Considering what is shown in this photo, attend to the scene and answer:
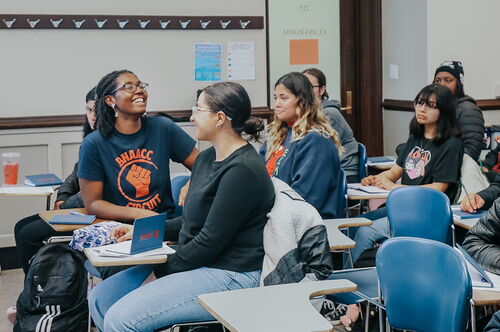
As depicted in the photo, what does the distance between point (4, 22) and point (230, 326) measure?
4.20m

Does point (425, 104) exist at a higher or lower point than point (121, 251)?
higher

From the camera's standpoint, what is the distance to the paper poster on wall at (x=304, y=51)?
673 cm

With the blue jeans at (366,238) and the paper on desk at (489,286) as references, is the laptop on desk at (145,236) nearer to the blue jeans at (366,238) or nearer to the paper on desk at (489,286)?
the paper on desk at (489,286)

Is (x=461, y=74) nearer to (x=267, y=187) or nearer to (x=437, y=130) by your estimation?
(x=437, y=130)

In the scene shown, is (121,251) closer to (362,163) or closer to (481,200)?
(481,200)

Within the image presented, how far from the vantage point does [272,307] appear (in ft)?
7.72

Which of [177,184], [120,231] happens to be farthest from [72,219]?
[177,184]

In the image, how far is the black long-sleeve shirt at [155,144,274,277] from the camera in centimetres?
272

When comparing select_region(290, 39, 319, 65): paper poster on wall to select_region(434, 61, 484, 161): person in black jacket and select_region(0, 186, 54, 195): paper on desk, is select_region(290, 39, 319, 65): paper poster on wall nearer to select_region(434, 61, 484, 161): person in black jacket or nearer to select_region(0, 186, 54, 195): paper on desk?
select_region(434, 61, 484, 161): person in black jacket

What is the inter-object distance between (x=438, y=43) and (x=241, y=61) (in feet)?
5.68

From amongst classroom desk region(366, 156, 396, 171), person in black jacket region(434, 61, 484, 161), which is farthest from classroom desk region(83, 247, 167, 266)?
classroom desk region(366, 156, 396, 171)

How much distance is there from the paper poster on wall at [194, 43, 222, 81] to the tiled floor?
2.13 metres

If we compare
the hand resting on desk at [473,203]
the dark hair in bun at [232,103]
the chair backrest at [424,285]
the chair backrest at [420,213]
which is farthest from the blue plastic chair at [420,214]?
the dark hair in bun at [232,103]

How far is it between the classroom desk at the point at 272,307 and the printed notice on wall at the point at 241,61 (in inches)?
156
